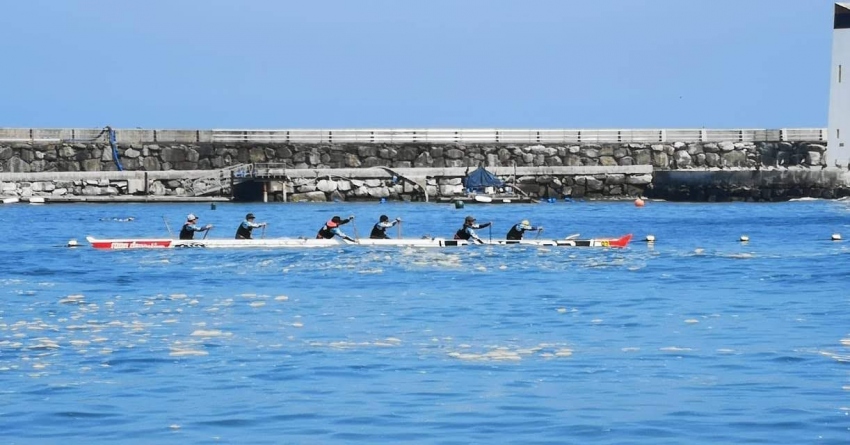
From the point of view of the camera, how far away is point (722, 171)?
252 feet

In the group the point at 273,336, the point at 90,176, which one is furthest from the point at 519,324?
the point at 90,176

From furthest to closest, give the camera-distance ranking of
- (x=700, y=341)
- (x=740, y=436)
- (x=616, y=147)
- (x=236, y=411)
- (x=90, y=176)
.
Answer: (x=616, y=147)
(x=90, y=176)
(x=700, y=341)
(x=236, y=411)
(x=740, y=436)

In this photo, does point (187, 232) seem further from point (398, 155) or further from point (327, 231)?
point (398, 155)

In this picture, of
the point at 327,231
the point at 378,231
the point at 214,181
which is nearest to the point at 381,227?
the point at 378,231

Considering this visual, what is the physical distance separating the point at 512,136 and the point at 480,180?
19.7 ft

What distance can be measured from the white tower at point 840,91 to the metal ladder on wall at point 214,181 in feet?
96.9

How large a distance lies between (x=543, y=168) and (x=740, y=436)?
63019 mm

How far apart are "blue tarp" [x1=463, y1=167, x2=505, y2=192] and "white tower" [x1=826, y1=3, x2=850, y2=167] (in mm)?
17172

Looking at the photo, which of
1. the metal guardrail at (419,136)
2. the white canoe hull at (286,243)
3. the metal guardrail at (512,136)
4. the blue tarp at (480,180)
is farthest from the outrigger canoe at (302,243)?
the metal guardrail at (512,136)

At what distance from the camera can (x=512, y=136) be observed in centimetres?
7900

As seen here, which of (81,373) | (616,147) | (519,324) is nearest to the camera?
(81,373)

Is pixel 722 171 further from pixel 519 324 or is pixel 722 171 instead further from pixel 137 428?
pixel 137 428

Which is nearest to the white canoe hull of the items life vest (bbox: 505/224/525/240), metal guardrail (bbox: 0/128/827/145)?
life vest (bbox: 505/224/525/240)

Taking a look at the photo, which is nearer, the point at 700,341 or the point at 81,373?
the point at 81,373
